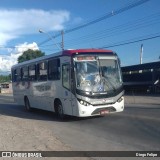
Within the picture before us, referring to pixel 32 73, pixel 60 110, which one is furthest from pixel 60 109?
pixel 32 73

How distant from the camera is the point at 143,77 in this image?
4234cm

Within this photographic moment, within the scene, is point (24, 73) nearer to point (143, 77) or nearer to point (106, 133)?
point (106, 133)

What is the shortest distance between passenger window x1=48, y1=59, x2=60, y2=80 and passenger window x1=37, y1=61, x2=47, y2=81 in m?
0.63

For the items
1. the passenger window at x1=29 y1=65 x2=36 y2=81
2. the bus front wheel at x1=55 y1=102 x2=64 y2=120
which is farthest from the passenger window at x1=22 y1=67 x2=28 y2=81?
the bus front wheel at x1=55 y1=102 x2=64 y2=120

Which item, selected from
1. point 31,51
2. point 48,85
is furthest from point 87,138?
point 31,51

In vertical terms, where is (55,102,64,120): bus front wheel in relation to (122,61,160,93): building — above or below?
below

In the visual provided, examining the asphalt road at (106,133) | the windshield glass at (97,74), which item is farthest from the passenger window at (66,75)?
the asphalt road at (106,133)

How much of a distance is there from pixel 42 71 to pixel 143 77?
24968 millimetres

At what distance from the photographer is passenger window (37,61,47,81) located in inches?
734

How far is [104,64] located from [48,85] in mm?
3646

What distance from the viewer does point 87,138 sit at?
11695mm

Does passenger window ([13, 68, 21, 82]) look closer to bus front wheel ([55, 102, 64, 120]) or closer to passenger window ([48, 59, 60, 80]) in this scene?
passenger window ([48, 59, 60, 80])

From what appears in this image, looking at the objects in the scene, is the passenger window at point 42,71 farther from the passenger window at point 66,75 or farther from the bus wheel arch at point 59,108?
the passenger window at point 66,75

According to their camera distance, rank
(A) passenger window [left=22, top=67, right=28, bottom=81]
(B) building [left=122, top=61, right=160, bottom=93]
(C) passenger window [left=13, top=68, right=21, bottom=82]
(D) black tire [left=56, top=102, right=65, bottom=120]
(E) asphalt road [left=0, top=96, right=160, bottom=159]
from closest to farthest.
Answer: (E) asphalt road [left=0, top=96, right=160, bottom=159] → (D) black tire [left=56, top=102, right=65, bottom=120] → (A) passenger window [left=22, top=67, right=28, bottom=81] → (C) passenger window [left=13, top=68, right=21, bottom=82] → (B) building [left=122, top=61, right=160, bottom=93]
